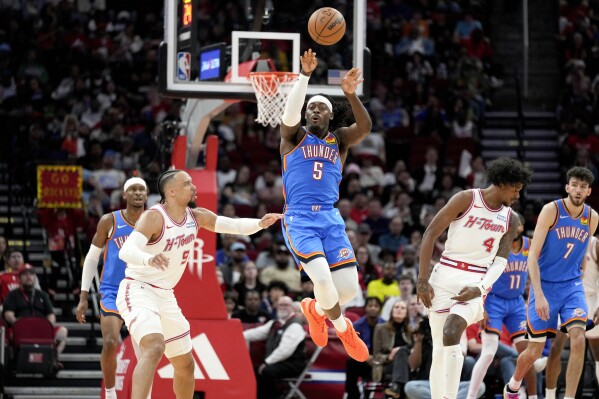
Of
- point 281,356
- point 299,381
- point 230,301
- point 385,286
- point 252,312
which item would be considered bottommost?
point 299,381

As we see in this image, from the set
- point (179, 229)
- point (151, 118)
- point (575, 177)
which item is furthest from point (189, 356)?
point (151, 118)

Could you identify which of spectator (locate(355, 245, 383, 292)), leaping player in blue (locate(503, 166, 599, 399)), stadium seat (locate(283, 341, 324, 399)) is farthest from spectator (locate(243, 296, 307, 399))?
leaping player in blue (locate(503, 166, 599, 399))

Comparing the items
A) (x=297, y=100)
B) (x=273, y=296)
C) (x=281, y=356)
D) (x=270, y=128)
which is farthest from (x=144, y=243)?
(x=270, y=128)

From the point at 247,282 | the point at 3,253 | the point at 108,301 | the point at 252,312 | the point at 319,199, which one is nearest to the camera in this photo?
the point at 319,199

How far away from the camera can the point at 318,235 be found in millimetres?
9781

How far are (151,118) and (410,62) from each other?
5084 mm

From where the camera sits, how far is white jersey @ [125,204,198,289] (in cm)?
942

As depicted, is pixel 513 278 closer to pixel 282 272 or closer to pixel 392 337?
pixel 392 337

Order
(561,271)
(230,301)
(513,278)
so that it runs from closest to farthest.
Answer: (561,271), (513,278), (230,301)

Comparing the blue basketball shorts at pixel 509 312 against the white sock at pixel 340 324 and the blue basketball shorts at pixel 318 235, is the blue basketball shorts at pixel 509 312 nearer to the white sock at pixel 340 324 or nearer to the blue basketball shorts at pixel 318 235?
the white sock at pixel 340 324

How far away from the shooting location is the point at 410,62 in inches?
866

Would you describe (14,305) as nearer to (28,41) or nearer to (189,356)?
(189,356)

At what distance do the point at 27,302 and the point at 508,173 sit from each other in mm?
7378

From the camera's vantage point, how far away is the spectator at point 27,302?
14.5m
